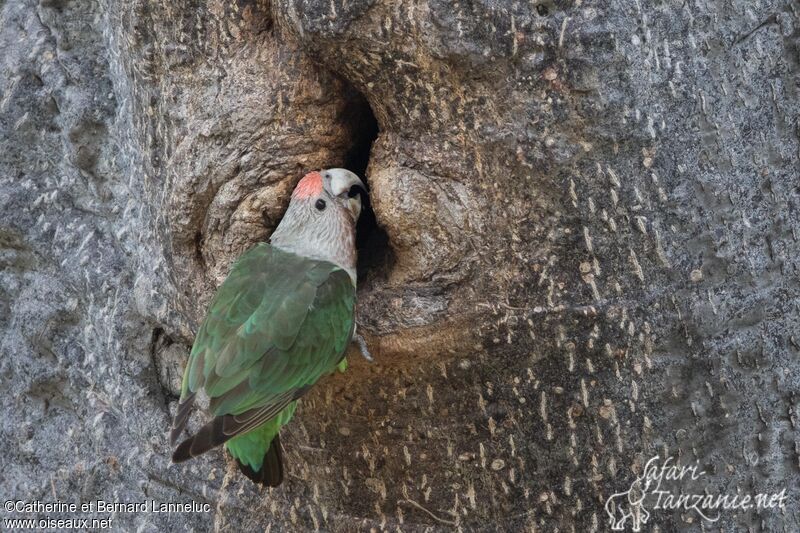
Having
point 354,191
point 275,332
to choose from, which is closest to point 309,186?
point 354,191

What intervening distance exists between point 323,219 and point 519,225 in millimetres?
616

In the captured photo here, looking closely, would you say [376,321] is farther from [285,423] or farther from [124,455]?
[124,455]

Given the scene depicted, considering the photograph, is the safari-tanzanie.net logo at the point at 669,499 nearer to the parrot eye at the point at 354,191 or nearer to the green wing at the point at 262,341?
the green wing at the point at 262,341

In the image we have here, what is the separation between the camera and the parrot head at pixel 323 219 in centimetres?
235

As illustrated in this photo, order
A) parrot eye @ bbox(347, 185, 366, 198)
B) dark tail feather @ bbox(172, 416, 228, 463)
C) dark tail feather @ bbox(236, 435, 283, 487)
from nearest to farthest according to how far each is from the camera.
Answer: dark tail feather @ bbox(172, 416, 228, 463) → dark tail feather @ bbox(236, 435, 283, 487) → parrot eye @ bbox(347, 185, 366, 198)

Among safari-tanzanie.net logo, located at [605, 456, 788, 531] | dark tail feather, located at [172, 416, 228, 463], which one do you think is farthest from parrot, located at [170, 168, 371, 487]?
safari-tanzanie.net logo, located at [605, 456, 788, 531]

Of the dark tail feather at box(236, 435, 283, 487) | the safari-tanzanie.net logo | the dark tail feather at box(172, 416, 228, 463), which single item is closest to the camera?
the dark tail feather at box(172, 416, 228, 463)

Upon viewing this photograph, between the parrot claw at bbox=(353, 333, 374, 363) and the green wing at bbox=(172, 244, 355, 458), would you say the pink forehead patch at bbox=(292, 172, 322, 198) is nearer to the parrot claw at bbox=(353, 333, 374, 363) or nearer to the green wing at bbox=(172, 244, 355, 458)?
the green wing at bbox=(172, 244, 355, 458)

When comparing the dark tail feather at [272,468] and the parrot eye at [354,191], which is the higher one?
the parrot eye at [354,191]

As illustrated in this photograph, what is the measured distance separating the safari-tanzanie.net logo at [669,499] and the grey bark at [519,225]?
2 cm

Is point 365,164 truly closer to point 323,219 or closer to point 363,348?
point 323,219

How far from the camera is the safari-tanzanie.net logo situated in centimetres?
207


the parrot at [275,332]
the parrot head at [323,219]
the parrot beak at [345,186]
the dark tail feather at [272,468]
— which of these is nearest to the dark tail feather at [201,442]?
the parrot at [275,332]

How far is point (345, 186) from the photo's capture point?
7.99 ft
